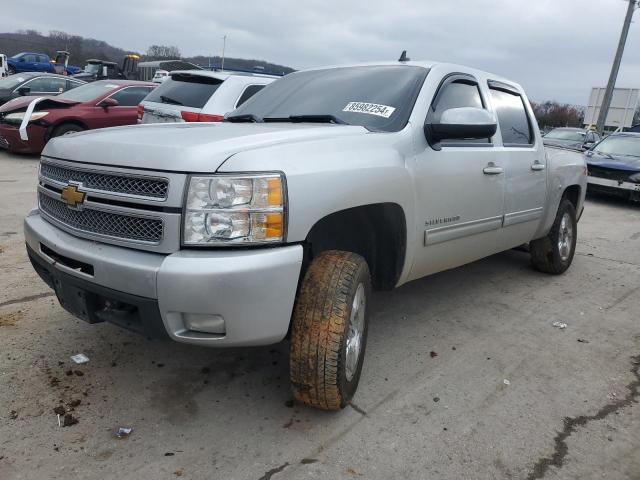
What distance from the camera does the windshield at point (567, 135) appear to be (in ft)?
53.3

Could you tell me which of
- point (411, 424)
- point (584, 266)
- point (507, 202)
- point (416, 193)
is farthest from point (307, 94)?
point (584, 266)

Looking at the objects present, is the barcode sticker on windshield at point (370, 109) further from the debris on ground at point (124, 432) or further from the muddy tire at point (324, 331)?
the debris on ground at point (124, 432)

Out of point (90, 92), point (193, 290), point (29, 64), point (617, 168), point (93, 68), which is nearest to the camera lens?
point (193, 290)

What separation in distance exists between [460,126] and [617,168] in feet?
29.5

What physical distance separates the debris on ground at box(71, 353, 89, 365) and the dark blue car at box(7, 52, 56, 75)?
34.6 m

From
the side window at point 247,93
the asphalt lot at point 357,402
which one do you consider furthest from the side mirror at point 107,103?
the asphalt lot at point 357,402

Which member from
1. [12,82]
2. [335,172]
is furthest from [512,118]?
[12,82]

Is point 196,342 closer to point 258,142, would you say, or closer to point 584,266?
point 258,142

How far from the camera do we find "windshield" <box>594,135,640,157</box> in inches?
449

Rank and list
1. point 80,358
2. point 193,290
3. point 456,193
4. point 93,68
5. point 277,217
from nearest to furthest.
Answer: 1. point 193,290
2. point 277,217
3. point 80,358
4. point 456,193
5. point 93,68

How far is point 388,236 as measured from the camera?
303cm

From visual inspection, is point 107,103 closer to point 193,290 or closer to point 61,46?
point 193,290

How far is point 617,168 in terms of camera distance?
10477mm

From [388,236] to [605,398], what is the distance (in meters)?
1.50
